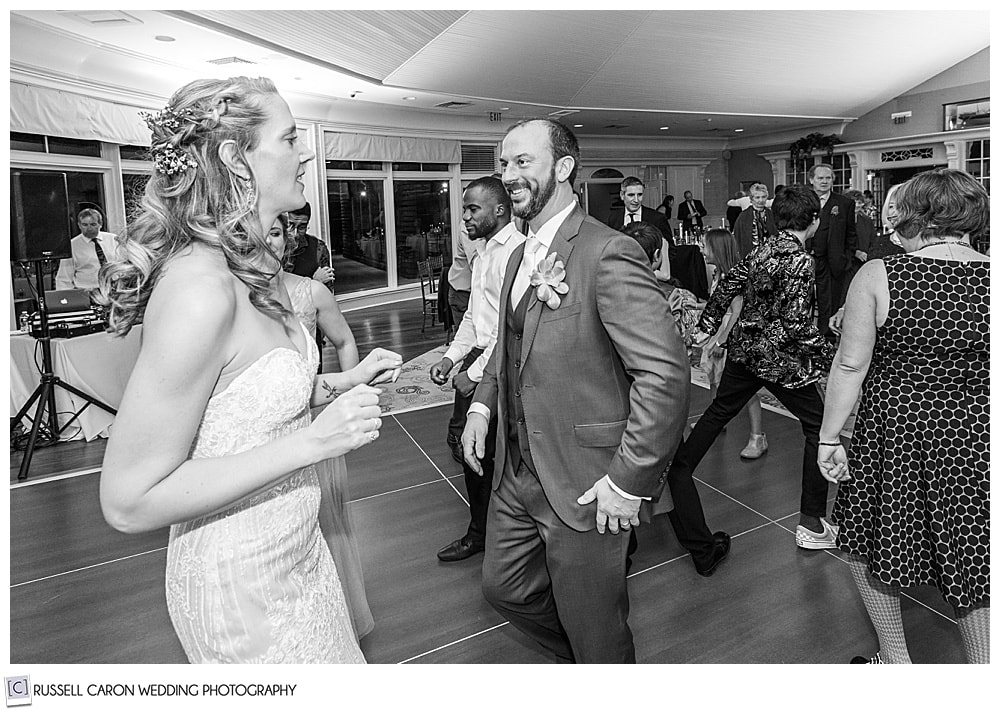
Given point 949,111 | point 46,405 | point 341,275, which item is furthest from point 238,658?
point 949,111

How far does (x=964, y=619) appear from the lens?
1.83 m

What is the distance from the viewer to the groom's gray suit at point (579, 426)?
1572 millimetres

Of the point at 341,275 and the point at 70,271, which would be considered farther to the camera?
the point at 341,275

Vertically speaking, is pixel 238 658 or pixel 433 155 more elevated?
pixel 433 155

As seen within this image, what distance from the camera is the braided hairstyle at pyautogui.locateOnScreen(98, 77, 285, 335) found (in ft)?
3.70

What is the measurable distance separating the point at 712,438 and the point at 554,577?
1552 mm

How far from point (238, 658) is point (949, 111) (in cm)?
1350

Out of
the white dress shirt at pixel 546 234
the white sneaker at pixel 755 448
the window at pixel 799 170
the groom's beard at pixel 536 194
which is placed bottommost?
the white sneaker at pixel 755 448

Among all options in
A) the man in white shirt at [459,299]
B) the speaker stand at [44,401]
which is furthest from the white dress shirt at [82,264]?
the man in white shirt at [459,299]

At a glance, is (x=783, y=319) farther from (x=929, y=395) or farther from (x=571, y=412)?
(x=571, y=412)

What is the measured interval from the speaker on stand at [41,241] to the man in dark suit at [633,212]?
3.34 meters

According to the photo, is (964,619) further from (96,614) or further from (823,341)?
(96,614)

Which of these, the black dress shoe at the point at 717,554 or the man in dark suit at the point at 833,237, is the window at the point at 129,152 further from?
the black dress shoe at the point at 717,554
